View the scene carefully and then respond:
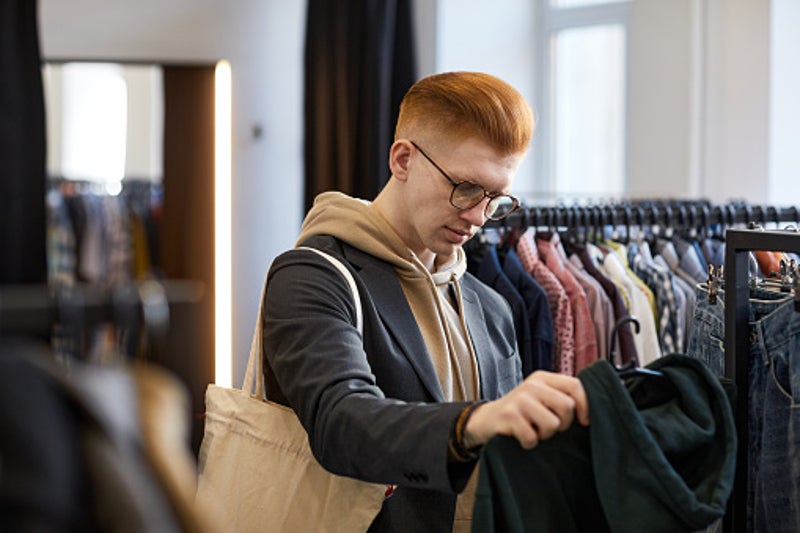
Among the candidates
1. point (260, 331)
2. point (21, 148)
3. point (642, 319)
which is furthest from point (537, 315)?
point (21, 148)

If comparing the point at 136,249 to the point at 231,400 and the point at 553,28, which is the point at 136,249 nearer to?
the point at 231,400

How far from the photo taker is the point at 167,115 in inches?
146

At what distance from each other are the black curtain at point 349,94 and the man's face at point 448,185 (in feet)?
8.53

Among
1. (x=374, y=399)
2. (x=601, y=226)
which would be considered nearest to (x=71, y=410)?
(x=374, y=399)

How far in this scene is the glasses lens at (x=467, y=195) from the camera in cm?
154

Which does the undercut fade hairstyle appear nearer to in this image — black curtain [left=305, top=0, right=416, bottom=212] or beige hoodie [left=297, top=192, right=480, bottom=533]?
beige hoodie [left=297, top=192, right=480, bottom=533]

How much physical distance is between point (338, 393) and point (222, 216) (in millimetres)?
2811

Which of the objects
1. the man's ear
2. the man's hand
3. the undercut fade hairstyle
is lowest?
the man's hand

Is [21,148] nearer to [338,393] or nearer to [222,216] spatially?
[222,216]

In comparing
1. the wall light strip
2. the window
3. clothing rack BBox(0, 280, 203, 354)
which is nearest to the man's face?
clothing rack BBox(0, 280, 203, 354)

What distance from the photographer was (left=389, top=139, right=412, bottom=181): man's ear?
5.18 feet

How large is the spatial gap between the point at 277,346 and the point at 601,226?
56.4 inches

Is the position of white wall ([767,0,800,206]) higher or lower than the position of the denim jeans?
higher

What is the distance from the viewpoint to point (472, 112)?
1.50 m
